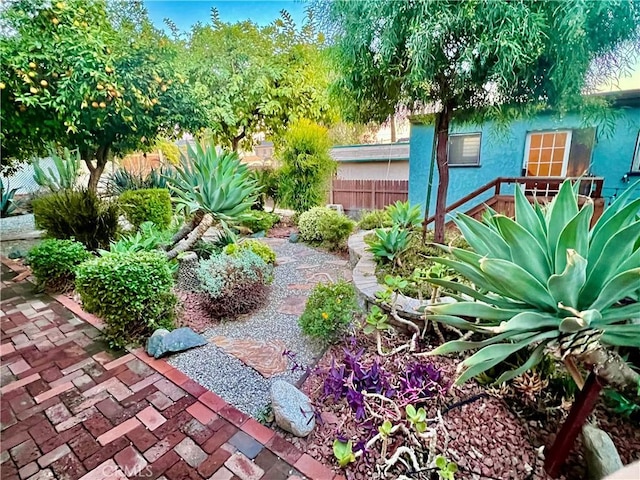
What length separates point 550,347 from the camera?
3.63ft

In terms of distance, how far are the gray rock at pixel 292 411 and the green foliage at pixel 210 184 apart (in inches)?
93.9

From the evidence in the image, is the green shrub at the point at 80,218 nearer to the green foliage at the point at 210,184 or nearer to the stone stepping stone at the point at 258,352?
the green foliage at the point at 210,184

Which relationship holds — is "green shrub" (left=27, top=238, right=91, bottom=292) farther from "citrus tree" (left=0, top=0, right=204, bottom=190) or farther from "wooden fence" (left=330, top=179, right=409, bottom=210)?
"wooden fence" (left=330, top=179, right=409, bottom=210)

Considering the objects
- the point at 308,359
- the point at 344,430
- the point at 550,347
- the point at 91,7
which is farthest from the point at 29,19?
the point at 550,347

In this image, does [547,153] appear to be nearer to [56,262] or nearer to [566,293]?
[566,293]

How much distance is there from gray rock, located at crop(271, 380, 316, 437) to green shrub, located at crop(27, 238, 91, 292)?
288cm

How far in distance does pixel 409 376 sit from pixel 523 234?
1009mm

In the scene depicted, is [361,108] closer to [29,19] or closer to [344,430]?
[344,430]

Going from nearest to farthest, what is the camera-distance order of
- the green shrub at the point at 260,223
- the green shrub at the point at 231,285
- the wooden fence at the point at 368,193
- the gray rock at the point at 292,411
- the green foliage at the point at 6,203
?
the gray rock at the point at 292,411
the green shrub at the point at 231,285
the green shrub at the point at 260,223
the green foliage at the point at 6,203
the wooden fence at the point at 368,193

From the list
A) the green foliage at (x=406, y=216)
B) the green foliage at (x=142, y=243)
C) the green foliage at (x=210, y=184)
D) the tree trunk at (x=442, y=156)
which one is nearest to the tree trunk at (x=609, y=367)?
the tree trunk at (x=442, y=156)

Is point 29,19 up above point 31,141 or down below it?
above

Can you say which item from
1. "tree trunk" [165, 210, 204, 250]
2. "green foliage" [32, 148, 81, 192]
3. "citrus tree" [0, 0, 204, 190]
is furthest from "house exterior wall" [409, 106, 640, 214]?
"green foliage" [32, 148, 81, 192]

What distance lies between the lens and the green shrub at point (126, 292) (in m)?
2.33

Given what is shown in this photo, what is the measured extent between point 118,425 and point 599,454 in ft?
7.47
